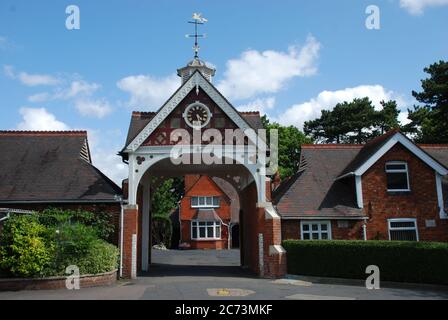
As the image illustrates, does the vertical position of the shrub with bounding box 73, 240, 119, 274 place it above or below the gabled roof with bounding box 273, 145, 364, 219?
below

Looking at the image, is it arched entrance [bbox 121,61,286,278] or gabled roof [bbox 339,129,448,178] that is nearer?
arched entrance [bbox 121,61,286,278]

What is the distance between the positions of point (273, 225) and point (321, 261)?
2.49m

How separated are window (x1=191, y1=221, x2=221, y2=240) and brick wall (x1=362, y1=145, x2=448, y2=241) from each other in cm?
2560

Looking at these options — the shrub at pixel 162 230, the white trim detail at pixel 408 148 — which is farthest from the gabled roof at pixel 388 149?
the shrub at pixel 162 230

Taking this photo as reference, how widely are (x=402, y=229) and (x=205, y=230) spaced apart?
26.3 meters

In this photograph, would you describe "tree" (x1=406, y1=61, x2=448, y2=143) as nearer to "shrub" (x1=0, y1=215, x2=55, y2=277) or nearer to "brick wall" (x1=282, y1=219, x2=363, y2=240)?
"brick wall" (x1=282, y1=219, x2=363, y2=240)

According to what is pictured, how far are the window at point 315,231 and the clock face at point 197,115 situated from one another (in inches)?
A: 251

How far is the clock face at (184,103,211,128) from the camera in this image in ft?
65.2

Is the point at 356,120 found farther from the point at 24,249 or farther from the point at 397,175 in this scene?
the point at 24,249

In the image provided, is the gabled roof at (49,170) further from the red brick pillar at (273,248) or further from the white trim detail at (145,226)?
the red brick pillar at (273,248)

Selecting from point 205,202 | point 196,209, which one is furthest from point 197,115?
point 205,202

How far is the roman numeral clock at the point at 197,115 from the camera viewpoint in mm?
19859

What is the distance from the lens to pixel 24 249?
50.5ft

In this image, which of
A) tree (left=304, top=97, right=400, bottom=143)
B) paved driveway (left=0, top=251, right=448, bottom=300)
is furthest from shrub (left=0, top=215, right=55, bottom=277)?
tree (left=304, top=97, right=400, bottom=143)
